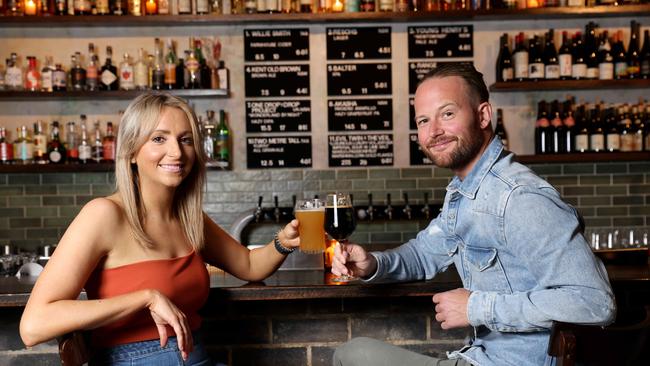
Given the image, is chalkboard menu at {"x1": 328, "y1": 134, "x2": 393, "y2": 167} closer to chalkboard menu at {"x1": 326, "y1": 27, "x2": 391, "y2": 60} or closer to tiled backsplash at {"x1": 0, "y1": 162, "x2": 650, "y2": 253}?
tiled backsplash at {"x1": 0, "y1": 162, "x2": 650, "y2": 253}

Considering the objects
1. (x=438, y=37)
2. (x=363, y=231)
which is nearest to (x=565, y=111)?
(x=438, y=37)

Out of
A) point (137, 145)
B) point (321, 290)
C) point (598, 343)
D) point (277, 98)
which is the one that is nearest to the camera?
point (598, 343)

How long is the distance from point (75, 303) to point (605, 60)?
3.89m

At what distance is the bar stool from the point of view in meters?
1.25

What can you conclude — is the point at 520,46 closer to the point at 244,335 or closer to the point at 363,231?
the point at 363,231

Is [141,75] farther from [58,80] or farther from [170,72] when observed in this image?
[58,80]

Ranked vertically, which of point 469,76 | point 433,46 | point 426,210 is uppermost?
point 433,46

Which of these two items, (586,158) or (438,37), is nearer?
(586,158)

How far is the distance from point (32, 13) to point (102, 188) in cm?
123

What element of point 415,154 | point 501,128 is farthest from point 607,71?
point 415,154

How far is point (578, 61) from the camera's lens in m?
4.45

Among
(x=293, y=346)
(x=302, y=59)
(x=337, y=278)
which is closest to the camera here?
(x=337, y=278)

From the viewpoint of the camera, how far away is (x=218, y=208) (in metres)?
4.56

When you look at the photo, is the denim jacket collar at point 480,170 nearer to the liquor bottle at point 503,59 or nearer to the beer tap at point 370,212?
the beer tap at point 370,212
